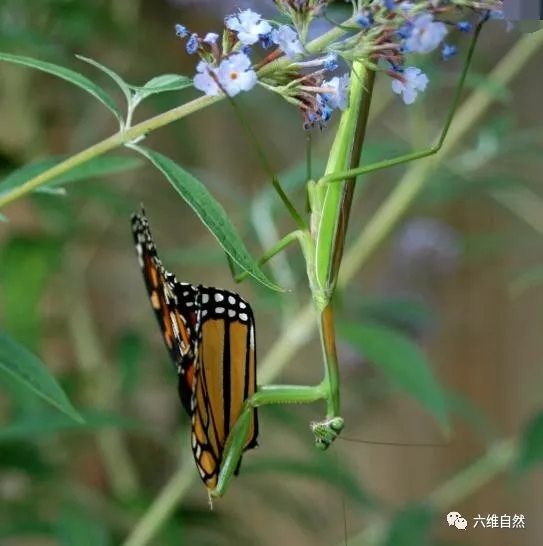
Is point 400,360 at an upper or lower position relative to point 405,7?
lower

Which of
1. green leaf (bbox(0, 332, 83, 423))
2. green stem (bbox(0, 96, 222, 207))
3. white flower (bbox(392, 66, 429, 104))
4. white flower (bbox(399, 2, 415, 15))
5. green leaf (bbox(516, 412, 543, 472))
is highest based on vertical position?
white flower (bbox(399, 2, 415, 15))

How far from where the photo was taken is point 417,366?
0.73 m

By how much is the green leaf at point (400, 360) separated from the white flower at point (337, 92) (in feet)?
1.18

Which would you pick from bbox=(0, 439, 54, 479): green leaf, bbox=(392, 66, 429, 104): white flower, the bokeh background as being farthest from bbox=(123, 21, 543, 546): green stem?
bbox=(392, 66, 429, 104): white flower

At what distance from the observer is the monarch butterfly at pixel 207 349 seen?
46cm

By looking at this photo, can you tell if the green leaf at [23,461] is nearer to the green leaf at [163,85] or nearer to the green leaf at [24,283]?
the green leaf at [24,283]

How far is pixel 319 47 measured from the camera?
376 millimetres

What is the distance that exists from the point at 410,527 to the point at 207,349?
456 mm

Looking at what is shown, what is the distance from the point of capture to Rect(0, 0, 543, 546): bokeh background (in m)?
0.85

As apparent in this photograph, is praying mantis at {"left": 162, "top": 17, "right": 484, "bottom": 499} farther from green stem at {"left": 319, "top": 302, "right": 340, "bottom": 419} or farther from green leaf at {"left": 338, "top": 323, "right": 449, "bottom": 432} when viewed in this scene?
green leaf at {"left": 338, "top": 323, "right": 449, "bottom": 432}

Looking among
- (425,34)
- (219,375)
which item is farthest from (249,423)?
(425,34)

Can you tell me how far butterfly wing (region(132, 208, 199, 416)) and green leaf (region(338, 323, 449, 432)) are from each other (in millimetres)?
262

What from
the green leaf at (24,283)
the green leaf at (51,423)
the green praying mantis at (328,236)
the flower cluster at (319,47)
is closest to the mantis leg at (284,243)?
the green praying mantis at (328,236)

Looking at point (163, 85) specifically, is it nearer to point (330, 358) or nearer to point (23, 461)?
point (330, 358)
